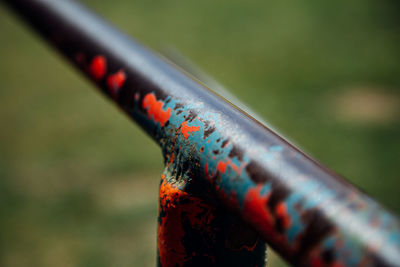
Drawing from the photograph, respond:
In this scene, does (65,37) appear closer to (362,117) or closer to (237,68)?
(362,117)

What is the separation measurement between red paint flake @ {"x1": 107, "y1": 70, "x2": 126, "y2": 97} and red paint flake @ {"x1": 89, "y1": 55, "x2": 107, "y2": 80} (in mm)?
22

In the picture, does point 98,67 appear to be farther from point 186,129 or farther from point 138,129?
point 138,129

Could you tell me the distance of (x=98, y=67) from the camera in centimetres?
52

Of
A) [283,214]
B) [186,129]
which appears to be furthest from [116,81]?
[283,214]

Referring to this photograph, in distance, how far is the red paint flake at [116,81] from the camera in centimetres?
47

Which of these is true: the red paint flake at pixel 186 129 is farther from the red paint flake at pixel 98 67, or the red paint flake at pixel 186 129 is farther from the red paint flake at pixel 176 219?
the red paint flake at pixel 98 67

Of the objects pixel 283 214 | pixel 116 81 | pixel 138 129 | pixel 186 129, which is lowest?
pixel 283 214

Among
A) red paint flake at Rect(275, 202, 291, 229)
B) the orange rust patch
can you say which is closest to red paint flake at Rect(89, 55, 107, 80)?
the orange rust patch

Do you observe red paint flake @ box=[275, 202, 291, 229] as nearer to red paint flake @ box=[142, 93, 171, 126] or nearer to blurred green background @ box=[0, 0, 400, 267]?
red paint flake @ box=[142, 93, 171, 126]

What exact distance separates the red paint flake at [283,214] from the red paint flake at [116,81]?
0.27 meters

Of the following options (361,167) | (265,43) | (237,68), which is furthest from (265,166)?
(265,43)

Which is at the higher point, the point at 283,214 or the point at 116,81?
the point at 116,81

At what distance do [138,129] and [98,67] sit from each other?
2.87 meters

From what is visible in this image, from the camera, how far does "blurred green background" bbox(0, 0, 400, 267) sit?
2.31m
